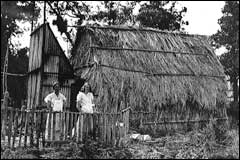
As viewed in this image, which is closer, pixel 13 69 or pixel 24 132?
pixel 24 132

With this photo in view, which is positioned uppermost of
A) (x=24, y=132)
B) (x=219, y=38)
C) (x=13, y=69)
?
(x=219, y=38)

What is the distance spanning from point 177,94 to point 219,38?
12.3 metres

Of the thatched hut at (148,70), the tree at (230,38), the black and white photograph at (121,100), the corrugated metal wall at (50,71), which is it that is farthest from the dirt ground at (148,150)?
the tree at (230,38)

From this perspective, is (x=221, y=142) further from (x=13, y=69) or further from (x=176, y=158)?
(x=13, y=69)

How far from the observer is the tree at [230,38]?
2259 cm

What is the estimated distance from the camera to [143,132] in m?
12.4

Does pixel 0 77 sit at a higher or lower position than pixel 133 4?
lower

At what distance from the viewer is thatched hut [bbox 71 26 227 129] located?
12133 mm

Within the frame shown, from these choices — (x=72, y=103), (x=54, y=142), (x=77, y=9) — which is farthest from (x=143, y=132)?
(x=77, y=9)

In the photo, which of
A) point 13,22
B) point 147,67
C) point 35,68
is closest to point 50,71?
point 35,68

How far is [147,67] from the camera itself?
13047mm

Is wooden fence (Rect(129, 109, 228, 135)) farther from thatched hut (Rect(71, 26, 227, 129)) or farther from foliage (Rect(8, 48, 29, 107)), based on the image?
foliage (Rect(8, 48, 29, 107))

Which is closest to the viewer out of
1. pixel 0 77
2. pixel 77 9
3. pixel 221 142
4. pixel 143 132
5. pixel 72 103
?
pixel 221 142

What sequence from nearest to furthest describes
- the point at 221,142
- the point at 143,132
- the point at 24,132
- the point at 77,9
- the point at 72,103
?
1. the point at 24,132
2. the point at 221,142
3. the point at 143,132
4. the point at 72,103
5. the point at 77,9
